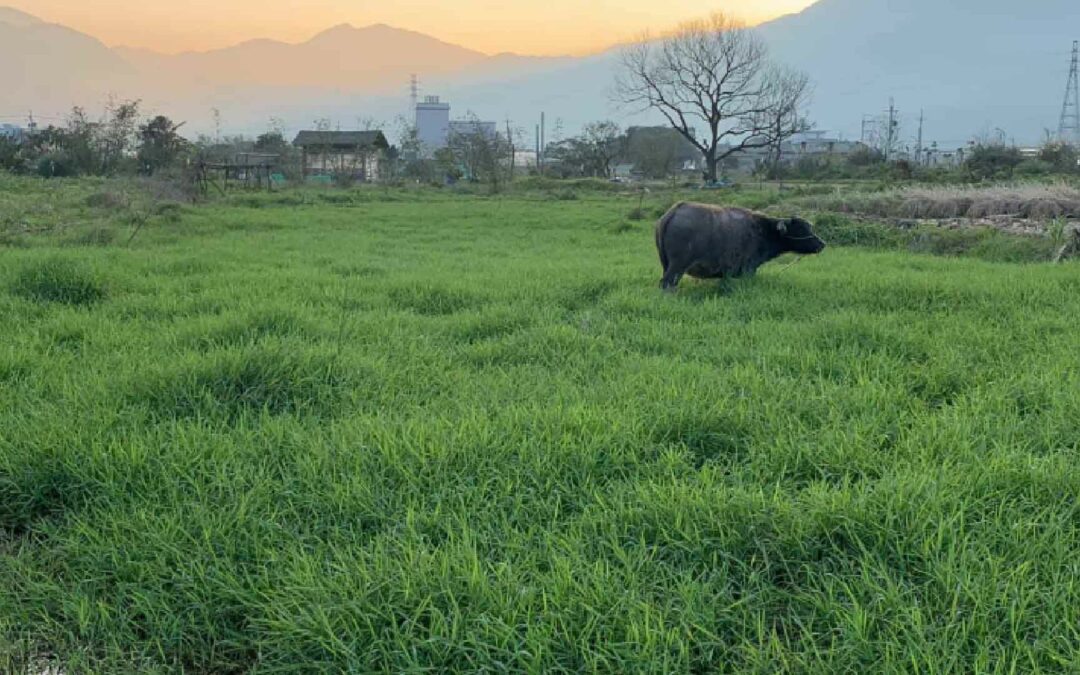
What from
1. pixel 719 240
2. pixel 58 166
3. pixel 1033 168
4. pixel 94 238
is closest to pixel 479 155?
pixel 58 166

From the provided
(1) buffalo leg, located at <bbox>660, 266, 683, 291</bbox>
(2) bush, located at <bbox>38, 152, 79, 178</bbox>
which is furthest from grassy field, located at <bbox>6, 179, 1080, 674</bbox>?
(2) bush, located at <bbox>38, 152, 79, 178</bbox>

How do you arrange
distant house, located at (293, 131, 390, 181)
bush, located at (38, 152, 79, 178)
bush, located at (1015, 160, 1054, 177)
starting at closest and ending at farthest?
bush, located at (1015, 160, 1054, 177) → bush, located at (38, 152, 79, 178) → distant house, located at (293, 131, 390, 181)

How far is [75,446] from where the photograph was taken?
2.91m

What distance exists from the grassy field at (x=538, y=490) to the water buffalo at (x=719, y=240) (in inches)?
53.7

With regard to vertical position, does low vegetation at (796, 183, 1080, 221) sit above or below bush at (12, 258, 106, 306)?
above

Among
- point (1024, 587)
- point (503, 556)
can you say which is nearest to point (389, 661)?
point (503, 556)

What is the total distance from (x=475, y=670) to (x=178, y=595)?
97cm

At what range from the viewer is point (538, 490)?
267 cm

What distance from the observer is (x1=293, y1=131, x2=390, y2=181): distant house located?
31531mm

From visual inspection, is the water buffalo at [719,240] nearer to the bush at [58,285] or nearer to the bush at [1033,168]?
the bush at [58,285]

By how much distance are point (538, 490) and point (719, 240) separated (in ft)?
14.8

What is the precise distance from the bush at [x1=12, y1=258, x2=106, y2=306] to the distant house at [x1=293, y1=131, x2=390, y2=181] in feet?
82.2

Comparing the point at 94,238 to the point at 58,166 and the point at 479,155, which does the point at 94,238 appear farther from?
the point at 479,155

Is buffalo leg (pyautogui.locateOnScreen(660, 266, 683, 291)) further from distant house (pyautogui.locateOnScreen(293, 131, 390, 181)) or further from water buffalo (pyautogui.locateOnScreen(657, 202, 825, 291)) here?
distant house (pyautogui.locateOnScreen(293, 131, 390, 181))
